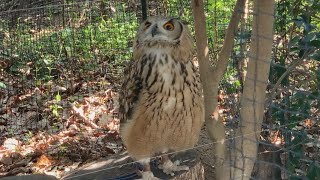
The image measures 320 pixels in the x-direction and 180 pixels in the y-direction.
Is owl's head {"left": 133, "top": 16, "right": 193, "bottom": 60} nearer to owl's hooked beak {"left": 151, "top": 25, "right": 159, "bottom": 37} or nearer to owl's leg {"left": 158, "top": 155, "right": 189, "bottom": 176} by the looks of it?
owl's hooked beak {"left": 151, "top": 25, "right": 159, "bottom": 37}

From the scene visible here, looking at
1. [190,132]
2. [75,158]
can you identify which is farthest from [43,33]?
[190,132]

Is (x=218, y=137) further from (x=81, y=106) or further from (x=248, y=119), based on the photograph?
(x=81, y=106)

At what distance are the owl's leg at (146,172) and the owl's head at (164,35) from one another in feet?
2.40

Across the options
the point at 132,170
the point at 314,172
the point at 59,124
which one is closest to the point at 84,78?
the point at 59,124

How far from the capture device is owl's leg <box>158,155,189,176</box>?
3.41 meters

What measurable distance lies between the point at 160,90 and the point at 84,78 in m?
3.38

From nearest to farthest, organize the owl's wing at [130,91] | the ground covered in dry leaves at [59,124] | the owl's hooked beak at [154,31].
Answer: the owl's hooked beak at [154,31] < the owl's wing at [130,91] < the ground covered in dry leaves at [59,124]

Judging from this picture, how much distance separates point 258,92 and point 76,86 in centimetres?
354

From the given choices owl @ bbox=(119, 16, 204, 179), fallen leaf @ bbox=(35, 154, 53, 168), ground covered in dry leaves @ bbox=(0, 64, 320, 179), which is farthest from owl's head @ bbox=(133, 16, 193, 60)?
fallen leaf @ bbox=(35, 154, 53, 168)

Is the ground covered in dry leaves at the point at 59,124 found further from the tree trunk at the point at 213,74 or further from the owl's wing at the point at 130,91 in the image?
the owl's wing at the point at 130,91

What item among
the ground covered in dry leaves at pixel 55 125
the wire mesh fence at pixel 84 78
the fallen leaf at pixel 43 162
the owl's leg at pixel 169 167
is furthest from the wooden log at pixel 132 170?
the fallen leaf at pixel 43 162

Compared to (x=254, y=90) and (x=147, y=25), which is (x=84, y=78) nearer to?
(x=147, y=25)

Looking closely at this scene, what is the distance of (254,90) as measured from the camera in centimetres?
280

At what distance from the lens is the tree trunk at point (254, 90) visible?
2695 mm
